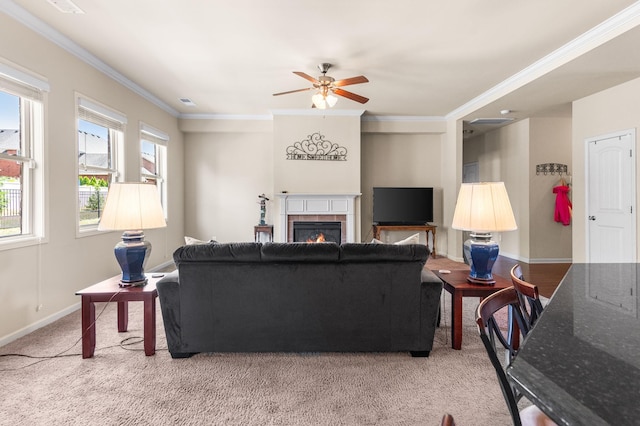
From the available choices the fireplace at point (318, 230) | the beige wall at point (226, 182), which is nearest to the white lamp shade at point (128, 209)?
the fireplace at point (318, 230)

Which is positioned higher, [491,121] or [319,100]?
[491,121]

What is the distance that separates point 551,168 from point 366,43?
4671mm

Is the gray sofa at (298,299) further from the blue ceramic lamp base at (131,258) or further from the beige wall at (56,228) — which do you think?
the beige wall at (56,228)

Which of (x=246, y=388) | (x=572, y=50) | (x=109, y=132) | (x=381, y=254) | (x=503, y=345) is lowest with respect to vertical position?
(x=246, y=388)

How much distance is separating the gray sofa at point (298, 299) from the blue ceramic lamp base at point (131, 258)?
34cm

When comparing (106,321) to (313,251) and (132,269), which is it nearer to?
(132,269)

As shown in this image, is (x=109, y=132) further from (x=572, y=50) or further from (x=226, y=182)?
(x=572, y=50)

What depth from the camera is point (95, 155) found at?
4008 millimetres

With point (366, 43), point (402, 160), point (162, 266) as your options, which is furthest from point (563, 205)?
point (162, 266)

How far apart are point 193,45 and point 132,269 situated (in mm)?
2393

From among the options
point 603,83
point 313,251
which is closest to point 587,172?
point 603,83

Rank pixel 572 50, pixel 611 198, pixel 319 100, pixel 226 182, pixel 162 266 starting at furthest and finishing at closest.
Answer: pixel 226 182
pixel 162 266
pixel 611 198
pixel 319 100
pixel 572 50

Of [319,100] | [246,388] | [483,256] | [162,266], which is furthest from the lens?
[162,266]

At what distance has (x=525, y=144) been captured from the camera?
20.1 feet
